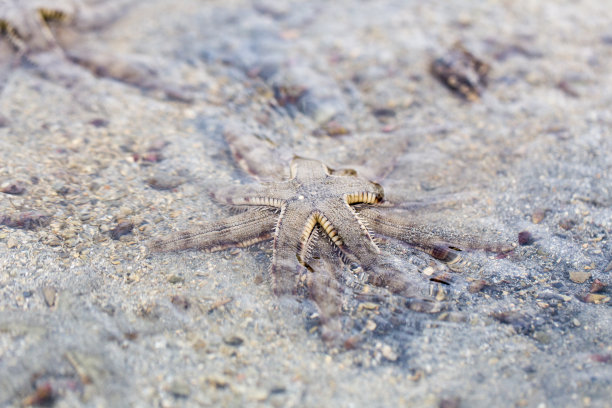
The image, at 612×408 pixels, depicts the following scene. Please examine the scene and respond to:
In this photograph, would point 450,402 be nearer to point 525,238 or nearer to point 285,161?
point 525,238

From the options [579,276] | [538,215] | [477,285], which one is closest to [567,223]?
[538,215]

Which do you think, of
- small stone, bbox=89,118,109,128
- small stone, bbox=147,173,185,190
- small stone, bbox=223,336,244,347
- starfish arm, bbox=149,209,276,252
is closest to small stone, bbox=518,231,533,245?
starfish arm, bbox=149,209,276,252

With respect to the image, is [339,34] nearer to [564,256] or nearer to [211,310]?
[564,256]

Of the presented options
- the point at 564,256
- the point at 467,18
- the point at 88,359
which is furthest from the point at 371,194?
the point at 467,18

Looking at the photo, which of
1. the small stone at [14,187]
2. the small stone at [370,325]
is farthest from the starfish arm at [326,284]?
the small stone at [14,187]

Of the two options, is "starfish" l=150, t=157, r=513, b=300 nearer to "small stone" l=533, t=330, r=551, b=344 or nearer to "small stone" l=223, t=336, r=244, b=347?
"small stone" l=223, t=336, r=244, b=347

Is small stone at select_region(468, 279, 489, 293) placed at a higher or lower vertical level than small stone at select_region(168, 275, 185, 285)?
higher
